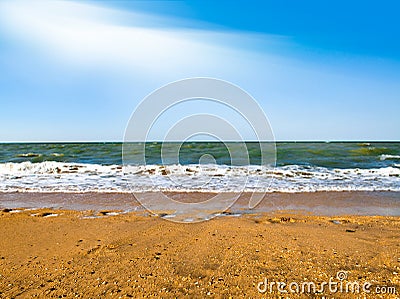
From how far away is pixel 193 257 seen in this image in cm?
328

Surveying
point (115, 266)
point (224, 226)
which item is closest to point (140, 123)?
point (224, 226)

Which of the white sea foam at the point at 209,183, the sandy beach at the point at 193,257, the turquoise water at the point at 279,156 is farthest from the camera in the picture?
the turquoise water at the point at 279,156

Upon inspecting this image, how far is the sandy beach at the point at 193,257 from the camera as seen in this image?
8.46 ft

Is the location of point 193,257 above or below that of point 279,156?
below

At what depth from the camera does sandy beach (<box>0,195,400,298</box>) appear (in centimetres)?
258

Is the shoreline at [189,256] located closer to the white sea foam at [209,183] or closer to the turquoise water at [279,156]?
the white sea foam at [209,183]

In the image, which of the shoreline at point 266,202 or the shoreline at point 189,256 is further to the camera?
the shoreline at point 266,202

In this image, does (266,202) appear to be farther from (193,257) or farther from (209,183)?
(193,257)

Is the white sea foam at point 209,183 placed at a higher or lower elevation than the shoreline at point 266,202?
higher

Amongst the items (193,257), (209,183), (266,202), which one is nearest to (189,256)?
(193,257)

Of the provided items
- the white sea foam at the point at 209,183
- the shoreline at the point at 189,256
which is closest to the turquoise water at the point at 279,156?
the white sea foam at the point at 209,183

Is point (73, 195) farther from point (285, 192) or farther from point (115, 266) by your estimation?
point (285, 192)

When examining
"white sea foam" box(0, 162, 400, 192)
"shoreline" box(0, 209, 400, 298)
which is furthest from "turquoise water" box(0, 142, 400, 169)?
"shoreline" box(0, 209, 400, 298)

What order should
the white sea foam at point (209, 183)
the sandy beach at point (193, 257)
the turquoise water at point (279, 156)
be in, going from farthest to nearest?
the turquoise water at point (279, 156) → the white sea foam at point (209, 183) → the sandy beach at point (193, 257)
